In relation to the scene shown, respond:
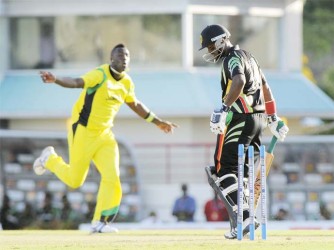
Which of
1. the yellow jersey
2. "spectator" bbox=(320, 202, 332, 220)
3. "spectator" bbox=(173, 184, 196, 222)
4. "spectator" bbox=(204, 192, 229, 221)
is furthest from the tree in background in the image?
the yellow jersey

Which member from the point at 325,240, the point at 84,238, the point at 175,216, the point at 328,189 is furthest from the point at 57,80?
the point at 328,189

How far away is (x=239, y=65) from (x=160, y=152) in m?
18.2

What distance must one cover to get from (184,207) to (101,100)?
11.7 metres

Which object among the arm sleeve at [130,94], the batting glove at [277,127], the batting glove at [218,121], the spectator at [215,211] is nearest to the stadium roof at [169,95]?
the spectator at [215,211]

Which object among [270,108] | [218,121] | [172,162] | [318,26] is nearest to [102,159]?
[270,108]

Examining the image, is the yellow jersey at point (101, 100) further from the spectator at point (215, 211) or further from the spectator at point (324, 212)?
the spectator at point (324, 212)

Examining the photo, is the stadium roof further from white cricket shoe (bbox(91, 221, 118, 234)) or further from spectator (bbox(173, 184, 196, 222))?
white cricket shoe (bbox(91, 221, 118, 234))

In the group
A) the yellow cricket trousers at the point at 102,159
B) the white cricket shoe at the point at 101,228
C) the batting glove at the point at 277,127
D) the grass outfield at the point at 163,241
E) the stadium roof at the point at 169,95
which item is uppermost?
the stadium roof at the point at 169,95

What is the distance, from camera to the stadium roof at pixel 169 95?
109 feet

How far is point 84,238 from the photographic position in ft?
48.2

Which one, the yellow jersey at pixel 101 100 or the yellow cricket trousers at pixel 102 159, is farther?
the yellow cricket trousers at pixel 102 159

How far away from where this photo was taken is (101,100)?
53.2 feet

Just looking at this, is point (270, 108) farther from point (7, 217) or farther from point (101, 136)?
point (7, 217)

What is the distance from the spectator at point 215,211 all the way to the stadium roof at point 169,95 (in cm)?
602
